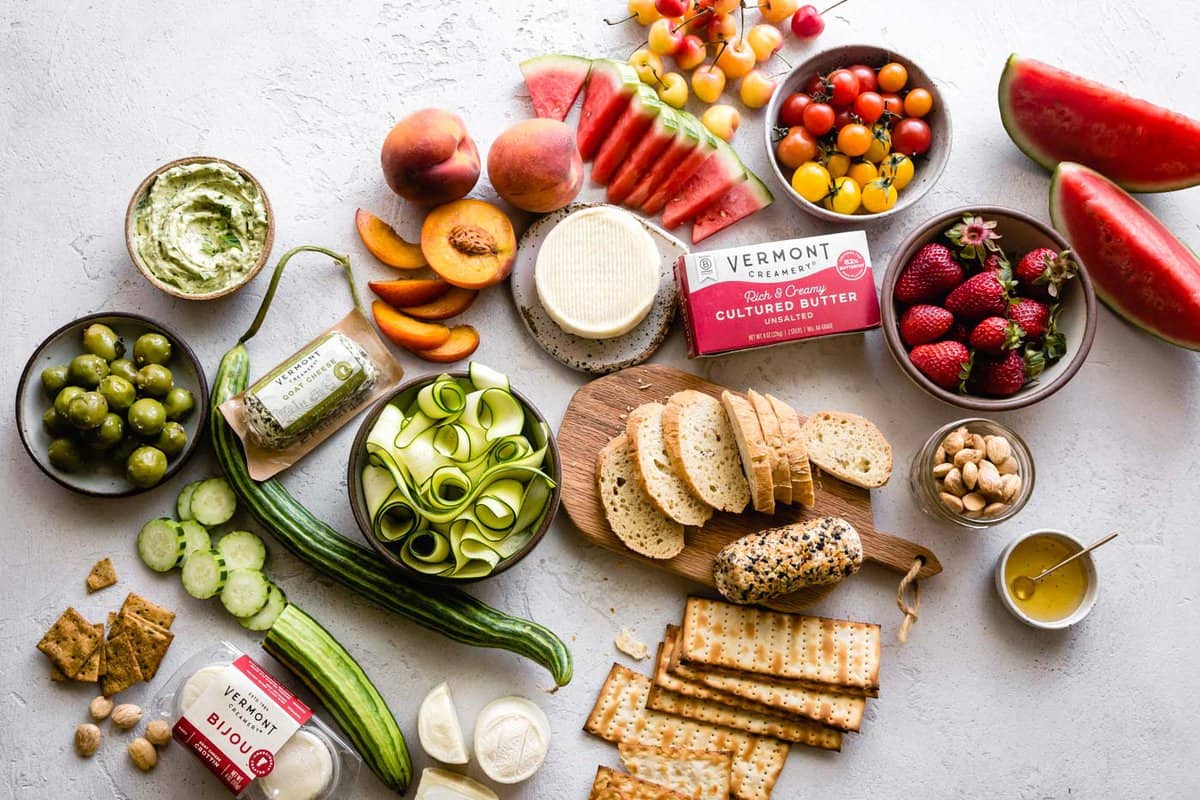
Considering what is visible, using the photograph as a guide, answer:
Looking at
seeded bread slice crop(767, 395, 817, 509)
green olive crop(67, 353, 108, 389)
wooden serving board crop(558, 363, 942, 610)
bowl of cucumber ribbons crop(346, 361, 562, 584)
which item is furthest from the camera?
wooden serving board crop(558, 363, 942, 610)

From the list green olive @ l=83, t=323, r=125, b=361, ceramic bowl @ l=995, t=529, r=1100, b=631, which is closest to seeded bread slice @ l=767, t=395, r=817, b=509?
ceramic bowl @ l=995, t=529, r=1100, b=631

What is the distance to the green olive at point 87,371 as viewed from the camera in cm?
254

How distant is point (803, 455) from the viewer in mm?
2652

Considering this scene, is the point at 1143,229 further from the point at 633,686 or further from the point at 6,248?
the point at 6,248

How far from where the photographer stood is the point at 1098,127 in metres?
2.84

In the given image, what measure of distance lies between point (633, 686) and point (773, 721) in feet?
1.32

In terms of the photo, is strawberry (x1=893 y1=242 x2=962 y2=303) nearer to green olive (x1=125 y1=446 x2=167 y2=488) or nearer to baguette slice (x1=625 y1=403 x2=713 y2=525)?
baguette slice (x1=625 y1=403 x2=713 y2=525)

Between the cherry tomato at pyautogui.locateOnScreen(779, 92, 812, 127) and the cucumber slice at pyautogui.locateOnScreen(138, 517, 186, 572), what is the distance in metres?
2.05

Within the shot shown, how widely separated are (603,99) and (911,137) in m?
0.88

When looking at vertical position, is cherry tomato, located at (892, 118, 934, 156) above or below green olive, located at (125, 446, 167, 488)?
below

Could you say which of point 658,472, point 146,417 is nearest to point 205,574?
point 146,417

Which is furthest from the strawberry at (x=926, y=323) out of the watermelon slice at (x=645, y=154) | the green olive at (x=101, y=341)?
the green olive at (x=101, y=341)

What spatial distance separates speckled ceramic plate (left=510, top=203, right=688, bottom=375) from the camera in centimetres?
281

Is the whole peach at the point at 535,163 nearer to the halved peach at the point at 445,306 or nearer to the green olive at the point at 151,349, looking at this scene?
the halved peach at the point at 445,306
